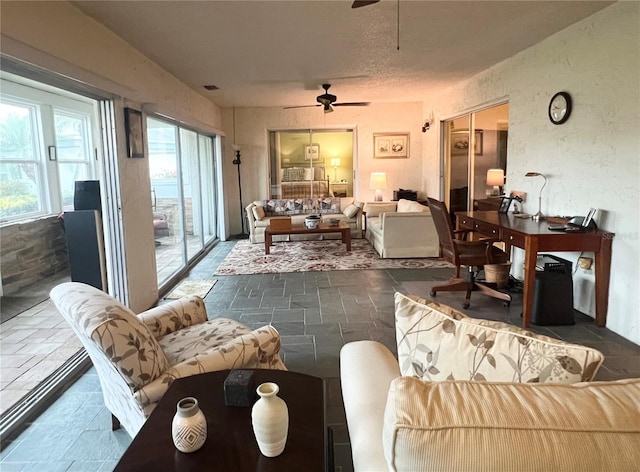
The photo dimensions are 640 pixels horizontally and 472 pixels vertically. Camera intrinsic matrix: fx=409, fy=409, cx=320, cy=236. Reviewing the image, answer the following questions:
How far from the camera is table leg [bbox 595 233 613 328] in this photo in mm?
3199

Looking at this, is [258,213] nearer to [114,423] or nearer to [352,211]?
[352,211]

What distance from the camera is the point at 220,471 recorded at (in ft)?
3.63

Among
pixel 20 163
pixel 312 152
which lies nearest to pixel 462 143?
pixel 312 152

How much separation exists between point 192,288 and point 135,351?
324 centimetres

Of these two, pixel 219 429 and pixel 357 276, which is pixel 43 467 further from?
pixel 357 276

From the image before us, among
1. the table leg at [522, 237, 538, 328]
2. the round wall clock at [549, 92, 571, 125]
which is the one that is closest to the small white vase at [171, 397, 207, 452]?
the table leg at [522, 237, 538, 328]

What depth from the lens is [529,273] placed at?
328 centimetres

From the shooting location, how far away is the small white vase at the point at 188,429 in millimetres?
1151

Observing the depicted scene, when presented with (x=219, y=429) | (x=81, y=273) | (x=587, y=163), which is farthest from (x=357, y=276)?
(x=219, y=429)

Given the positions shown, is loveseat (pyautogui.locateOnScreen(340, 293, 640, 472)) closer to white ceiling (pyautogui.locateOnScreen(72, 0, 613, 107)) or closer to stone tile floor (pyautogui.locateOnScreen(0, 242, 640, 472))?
stone tile floor (pyautogui.locateOnScreen(0, 242, 640, 472))

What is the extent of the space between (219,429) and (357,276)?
379 centimetres

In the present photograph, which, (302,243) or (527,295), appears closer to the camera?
(527,295)

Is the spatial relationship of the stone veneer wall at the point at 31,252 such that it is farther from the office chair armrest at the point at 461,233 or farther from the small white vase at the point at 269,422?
the office chair armrest at the point at 461,233

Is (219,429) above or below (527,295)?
above
